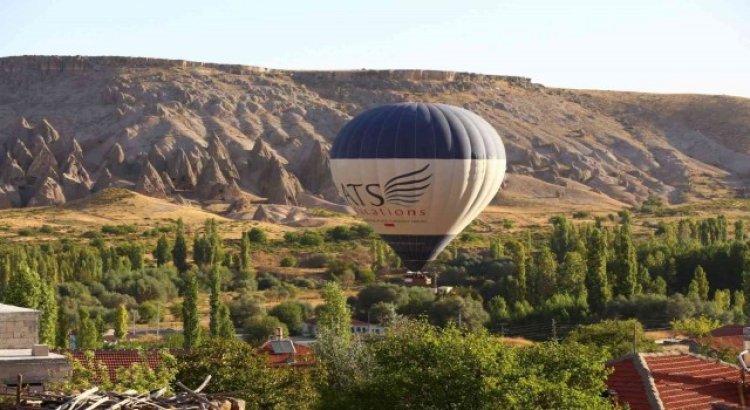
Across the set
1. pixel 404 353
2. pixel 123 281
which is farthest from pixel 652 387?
pixel 123 281

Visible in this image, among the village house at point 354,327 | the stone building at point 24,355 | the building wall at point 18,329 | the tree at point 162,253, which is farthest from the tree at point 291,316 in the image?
the building wall at point 18,329

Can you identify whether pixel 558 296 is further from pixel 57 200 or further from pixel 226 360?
pixel 57 200

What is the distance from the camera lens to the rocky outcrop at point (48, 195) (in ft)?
452

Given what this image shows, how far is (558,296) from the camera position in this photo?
7056cm

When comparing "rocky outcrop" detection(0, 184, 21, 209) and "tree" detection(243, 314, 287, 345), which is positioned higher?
"tree" detection(243, 314, 287, 345)

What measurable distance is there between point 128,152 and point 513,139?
47543mm

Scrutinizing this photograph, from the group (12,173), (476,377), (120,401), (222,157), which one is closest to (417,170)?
(476,377)

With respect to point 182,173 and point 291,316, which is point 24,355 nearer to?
point 291,316

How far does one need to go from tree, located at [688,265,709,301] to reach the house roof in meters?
39.7

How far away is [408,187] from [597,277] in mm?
19715

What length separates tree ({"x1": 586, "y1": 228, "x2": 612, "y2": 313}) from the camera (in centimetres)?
6950

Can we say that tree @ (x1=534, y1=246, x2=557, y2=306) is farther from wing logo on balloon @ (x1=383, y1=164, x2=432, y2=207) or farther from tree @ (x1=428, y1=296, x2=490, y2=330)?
wing logo on balloon @ (x1=383, y1=164, x2=432, y2=207)

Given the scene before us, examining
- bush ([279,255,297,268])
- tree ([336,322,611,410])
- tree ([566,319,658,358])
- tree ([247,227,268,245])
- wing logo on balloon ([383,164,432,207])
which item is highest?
wing logo on balloon ([383,164,432,207])

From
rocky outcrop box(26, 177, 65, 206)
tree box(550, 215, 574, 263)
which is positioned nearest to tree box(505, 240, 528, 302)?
tree box(550, 215, 574, 263)
